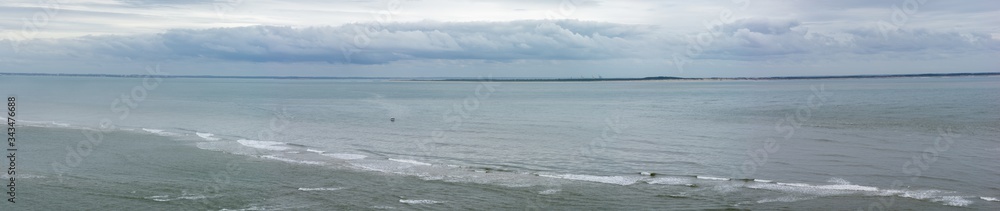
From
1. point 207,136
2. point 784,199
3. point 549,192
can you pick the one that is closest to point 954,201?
point 784,199

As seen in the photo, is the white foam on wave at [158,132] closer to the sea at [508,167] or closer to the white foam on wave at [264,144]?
the sea at [508,167]

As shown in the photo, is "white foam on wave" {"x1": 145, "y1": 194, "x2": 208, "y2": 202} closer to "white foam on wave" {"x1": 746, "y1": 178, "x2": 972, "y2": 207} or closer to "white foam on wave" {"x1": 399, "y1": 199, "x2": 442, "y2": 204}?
"white foam on wave" {"x1": 399, "y1": 199, "x2": 442, "y2": 204}

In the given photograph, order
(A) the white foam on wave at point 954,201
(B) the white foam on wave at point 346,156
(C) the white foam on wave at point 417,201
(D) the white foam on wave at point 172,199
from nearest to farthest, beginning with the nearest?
(A) the white foam on wave at point 954,201
(C) the white foam on wave at point 417,201
(D) the white foam on wave at point 172,199
(B) the white foam on wave at point 346,156

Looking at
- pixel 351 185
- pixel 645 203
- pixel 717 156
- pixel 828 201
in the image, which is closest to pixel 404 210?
pixel 351 185

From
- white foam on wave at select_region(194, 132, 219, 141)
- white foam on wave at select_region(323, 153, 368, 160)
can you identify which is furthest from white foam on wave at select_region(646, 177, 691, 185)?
white foam on wave at select_region(194, 132, 219, 141)

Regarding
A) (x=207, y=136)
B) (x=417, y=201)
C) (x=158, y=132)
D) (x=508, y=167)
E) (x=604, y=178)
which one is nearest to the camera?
(x=417, y=201)

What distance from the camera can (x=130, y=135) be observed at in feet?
146

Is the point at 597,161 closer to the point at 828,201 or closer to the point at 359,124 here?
the point at 828,201

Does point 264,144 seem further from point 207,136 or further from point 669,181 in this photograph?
point 669,181

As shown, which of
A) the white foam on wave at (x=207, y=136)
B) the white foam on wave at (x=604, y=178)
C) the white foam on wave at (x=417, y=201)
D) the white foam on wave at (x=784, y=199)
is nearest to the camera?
the white foam on wave at (x=417, y=201)

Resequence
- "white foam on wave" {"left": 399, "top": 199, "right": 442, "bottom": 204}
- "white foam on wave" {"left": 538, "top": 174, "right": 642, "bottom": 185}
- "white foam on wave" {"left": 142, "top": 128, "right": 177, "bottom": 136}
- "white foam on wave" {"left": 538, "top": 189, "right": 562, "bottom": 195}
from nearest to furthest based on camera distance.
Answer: "white foam on wave" {"left": 399, "top": 199, "right": 442, "bottom": 204} → "white foam on wave" {"left": 538, "top": 189, "right": 562, "bottom": 195} → "white foam on wave" {"left": 538, "top": 174, "right": 642, "bottom": 185} → "white foam on wave" {"left": 142, "top": 128, "right": 177, "bottom": 136}

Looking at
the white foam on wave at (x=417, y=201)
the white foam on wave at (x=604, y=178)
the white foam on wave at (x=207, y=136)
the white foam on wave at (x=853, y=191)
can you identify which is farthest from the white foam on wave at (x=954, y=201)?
the white foam on wave at (x=207, y=136)

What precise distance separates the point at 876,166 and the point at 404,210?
19.1 meters

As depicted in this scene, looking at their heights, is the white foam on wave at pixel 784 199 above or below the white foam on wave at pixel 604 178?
below
